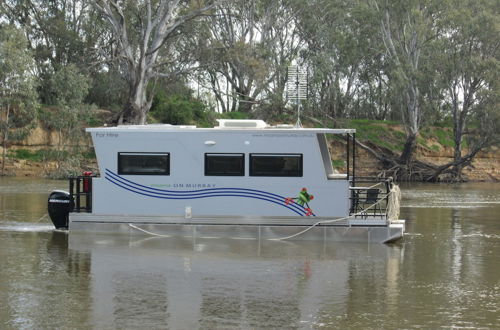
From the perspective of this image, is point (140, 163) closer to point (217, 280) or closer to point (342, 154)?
point (217, 280)

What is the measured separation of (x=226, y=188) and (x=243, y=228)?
112cm

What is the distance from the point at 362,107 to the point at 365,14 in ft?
51.4

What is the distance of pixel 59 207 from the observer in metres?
22.8

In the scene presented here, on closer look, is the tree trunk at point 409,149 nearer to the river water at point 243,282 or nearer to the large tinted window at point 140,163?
the river water at point 243,282

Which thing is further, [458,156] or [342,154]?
[342,154]

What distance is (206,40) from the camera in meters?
63.4

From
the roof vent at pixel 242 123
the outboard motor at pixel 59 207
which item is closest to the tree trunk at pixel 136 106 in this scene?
the outboard motor at pixel 59 207

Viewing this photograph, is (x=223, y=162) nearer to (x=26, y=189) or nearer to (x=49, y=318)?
(x=49, y=318)

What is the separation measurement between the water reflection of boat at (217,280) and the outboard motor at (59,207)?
1774mm

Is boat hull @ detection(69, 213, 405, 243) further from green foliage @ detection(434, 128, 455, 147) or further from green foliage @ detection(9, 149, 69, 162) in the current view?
green foliage @ detection(434, 128, 455, 147)

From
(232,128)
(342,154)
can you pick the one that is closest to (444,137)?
(342,154)

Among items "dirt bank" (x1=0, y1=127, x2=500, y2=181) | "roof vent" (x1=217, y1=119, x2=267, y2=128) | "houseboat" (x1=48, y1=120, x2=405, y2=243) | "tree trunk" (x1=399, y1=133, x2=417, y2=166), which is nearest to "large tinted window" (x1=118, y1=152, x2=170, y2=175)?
"houseboat" (x1=48, y1=120, x2=405, y2=243)

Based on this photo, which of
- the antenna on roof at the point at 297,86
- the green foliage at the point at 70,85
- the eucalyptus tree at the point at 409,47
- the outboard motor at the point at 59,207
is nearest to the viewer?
the antenna on roof at the point at 297,86

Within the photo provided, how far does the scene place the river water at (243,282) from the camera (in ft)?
41.1
